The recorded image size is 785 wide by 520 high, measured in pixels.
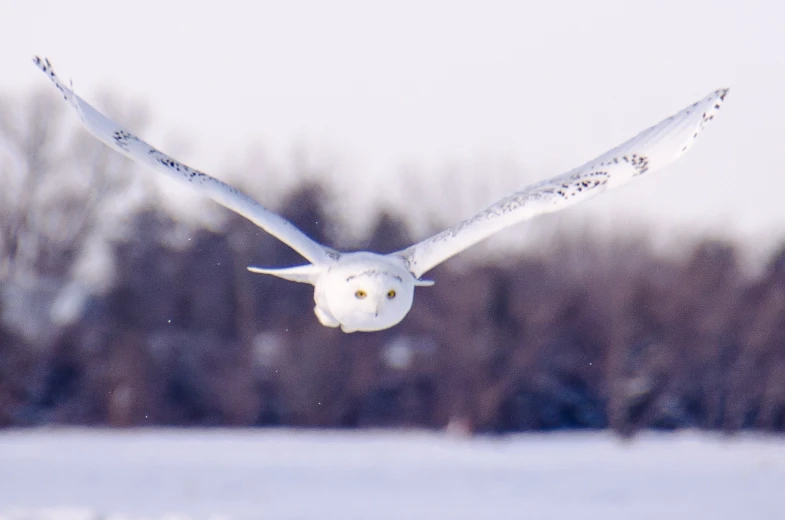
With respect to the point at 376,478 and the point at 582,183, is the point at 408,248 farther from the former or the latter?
the point at 376,478

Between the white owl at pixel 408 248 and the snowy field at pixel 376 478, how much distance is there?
4.50 meters

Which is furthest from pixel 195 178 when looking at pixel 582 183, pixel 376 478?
pixel 376 478

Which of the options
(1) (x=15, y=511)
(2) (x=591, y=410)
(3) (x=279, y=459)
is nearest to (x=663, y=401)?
(2) (x=591, y=410)

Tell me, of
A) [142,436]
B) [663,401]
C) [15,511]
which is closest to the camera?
[15,511]

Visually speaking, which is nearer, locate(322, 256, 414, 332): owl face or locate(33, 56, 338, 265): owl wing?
locate(322, 256, 414, 332): owl face

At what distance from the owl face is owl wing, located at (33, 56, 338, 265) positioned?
0.39m

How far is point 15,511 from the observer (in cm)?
1111

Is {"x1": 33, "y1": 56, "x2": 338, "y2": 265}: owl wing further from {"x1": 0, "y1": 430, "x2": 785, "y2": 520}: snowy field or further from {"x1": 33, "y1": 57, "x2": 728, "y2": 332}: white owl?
{"x1": 0, "y1": 430, "x2": 785, "y2": 520}: snowy field

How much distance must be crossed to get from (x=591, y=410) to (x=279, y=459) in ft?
26.8

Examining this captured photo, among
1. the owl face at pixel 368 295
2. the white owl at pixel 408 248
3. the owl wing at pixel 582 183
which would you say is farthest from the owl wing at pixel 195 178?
the owl wing at pixel 582 183

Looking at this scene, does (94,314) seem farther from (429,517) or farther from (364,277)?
(364,277)

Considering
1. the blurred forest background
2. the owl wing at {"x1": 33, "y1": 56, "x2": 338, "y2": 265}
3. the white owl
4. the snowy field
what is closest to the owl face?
the white owl

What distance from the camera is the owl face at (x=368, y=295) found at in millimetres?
6598

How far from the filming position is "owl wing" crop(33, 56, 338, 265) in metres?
7.17
